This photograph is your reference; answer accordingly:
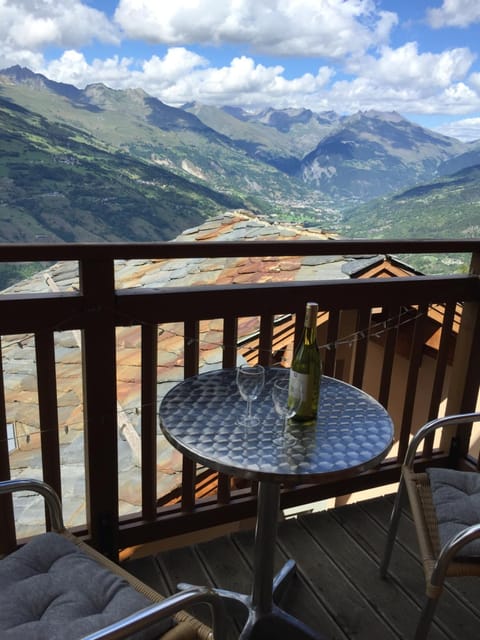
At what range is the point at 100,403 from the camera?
193cm

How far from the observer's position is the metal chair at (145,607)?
1.00m

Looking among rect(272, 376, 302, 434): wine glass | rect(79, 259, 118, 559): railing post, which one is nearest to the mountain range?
rect(79, 259, 118, 559): railing post

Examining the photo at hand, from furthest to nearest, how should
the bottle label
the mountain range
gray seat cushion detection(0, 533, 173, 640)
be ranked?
the mountain range → the bottle label → gray seat cushion detection(0, 533, 173, 640)

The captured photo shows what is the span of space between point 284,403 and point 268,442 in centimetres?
15

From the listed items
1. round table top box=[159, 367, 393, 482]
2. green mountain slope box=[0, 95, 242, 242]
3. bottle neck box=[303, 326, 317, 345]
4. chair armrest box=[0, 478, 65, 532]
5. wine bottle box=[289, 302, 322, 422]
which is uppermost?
Result: bottle neck box=[303, 326, 317, 345]

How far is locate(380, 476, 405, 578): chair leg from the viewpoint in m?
1.95

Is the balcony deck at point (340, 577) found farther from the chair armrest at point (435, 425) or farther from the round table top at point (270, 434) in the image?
the round table top at point (270, 434)

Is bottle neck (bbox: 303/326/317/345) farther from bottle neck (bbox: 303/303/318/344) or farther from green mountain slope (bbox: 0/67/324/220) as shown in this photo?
green mountain slope (bbox: 0/67/324/220)

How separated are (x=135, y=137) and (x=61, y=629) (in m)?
75.0

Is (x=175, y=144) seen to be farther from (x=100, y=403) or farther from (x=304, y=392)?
(x=304, y=392)

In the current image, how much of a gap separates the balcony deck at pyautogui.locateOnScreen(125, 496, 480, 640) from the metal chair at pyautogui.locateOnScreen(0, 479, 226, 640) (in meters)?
0.68

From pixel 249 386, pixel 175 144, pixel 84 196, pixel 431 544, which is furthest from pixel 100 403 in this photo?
pixel 175 144

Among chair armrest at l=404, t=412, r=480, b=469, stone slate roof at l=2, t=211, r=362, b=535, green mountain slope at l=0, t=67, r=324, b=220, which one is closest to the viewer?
chair armrest at l=404, t=412, r=480, b=469

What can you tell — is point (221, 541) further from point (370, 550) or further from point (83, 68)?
point (83, 68)
